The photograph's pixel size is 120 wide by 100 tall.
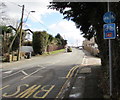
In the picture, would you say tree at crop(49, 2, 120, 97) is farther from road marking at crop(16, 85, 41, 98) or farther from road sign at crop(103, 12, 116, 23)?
road marking at crop(16, 85, 41, 98)

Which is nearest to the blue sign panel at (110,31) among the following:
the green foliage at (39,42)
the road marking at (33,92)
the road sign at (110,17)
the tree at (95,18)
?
the road sign at (110,17)

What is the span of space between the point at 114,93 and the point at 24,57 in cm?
2471

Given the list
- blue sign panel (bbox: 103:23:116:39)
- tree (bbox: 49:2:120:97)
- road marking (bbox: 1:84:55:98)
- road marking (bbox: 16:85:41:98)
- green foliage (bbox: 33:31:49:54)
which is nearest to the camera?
blue sign panel (bbox: 103:23:116:39)

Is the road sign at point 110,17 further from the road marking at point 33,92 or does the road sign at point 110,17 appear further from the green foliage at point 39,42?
the green foliage at point 39,42

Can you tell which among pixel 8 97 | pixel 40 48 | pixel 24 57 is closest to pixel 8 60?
pixel 24 57

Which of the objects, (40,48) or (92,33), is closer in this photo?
(92,33)

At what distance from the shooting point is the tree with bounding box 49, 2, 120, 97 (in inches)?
Answer: 252

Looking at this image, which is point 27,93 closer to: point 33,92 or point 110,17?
point 33,92

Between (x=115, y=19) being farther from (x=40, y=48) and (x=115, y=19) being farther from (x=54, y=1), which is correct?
(x=40, y=48)

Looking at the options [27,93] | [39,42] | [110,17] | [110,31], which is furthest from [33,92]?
[39,42]

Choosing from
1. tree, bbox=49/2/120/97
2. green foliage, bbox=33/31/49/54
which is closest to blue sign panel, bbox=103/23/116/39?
tree, bbox=49/2/120/97

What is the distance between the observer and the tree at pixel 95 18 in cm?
639

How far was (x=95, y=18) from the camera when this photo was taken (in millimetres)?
9750

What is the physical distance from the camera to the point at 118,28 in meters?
6.79
